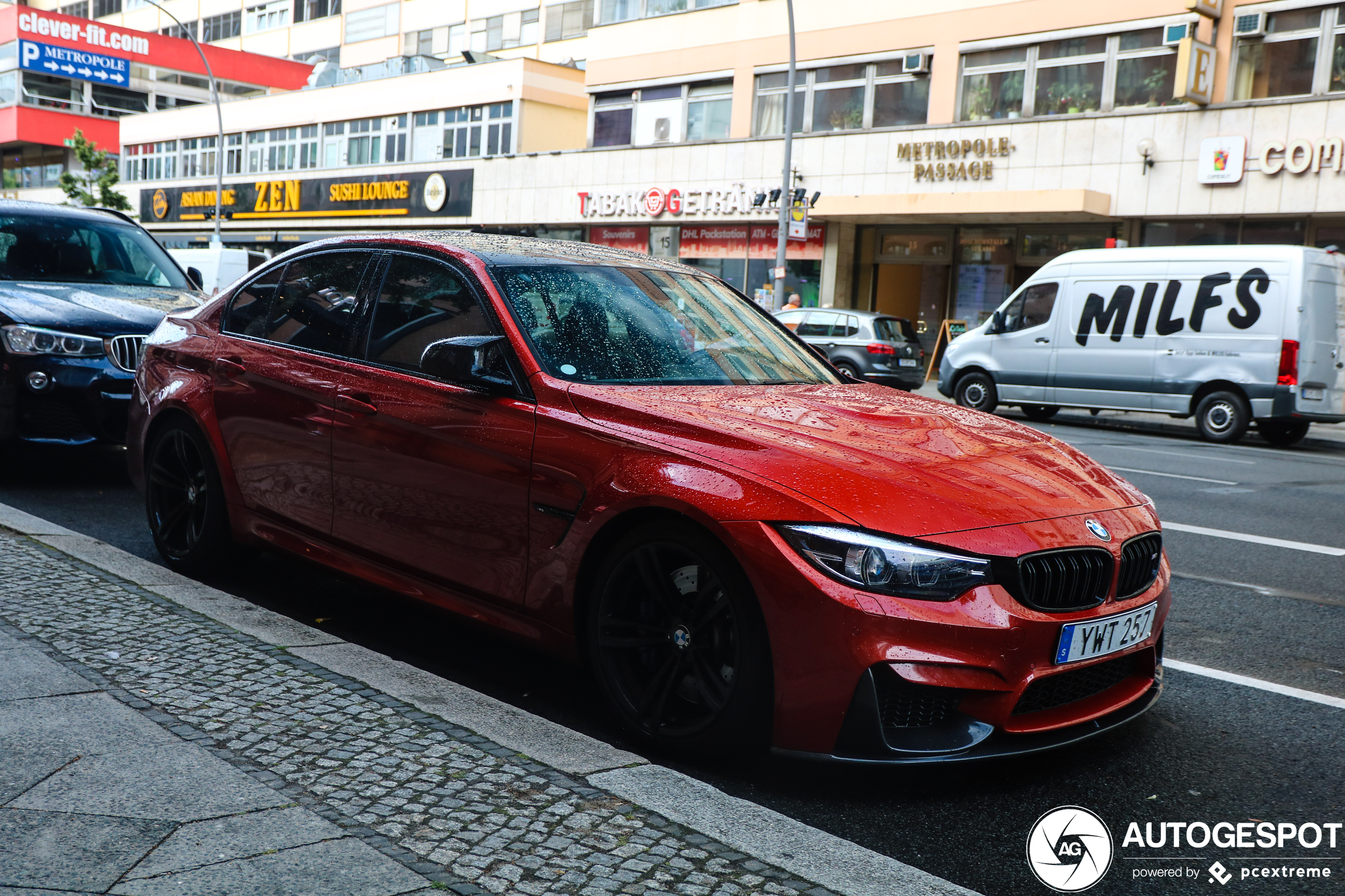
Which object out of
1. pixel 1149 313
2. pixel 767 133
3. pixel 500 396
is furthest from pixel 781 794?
pixel 767 133

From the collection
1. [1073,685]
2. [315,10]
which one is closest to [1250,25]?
[1073,685]

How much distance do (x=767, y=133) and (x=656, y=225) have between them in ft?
14.0

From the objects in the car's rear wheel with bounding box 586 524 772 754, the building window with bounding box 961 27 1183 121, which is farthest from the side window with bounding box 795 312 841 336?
the car's rear wheel with bounding box 586 524 772 754

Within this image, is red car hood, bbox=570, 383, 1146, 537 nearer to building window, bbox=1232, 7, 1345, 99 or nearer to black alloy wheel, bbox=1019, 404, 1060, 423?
black alloy wheel, bbox=1019, 404, 1060, 423

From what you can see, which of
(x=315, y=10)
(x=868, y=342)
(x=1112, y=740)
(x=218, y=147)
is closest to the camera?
(x=1112, y=740)

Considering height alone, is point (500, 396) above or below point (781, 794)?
above

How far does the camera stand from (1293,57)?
22.6m

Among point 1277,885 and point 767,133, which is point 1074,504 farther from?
point 767,133

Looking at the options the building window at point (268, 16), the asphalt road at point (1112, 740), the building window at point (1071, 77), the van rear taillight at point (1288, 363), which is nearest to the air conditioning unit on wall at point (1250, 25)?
the building window at point (1071, 77)

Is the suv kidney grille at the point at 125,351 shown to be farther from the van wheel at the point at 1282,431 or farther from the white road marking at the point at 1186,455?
the van wheel at the point at 1282,431

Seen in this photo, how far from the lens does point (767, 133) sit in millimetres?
30625

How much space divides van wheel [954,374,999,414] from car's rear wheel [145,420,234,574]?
1524cm

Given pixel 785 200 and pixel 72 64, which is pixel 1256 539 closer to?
pixel 785 200

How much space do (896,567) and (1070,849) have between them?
822 mm
